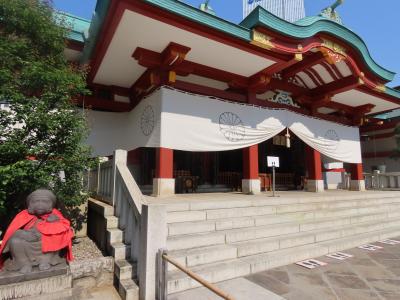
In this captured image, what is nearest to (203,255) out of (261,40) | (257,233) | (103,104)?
(257,233)

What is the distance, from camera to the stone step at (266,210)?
508 centimetres

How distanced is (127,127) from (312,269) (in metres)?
7.29

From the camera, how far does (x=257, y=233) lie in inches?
205

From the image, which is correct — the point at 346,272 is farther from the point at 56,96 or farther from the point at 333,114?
the point at 333,114

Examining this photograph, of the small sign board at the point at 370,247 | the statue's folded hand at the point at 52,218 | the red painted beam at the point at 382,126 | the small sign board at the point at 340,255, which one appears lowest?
the small sign board at the point at 340,255

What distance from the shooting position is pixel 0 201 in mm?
4023

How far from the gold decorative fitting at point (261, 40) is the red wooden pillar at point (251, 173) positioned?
3.28m

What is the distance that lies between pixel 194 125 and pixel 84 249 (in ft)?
14.4

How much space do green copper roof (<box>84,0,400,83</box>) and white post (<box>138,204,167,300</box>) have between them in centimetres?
442

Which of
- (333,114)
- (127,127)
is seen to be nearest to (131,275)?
(127,127)

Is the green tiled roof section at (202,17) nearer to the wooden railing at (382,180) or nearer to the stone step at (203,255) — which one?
the stone step at (203,255)

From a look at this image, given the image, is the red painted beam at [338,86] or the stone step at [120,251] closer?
the stone step at [120,251]

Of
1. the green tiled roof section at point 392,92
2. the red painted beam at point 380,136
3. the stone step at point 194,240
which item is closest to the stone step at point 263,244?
the stone step at point 194,240

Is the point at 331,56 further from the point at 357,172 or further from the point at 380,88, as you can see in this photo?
the point at 357,172
